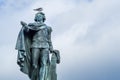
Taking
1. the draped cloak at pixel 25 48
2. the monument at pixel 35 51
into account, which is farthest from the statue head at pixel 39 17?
the draped cloak at pixel 25 48

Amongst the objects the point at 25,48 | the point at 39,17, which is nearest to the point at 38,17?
the point at 39,17

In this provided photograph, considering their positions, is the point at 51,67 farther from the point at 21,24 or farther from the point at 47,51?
the point at 21,24

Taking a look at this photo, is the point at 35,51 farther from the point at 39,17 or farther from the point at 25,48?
the point at 39,17

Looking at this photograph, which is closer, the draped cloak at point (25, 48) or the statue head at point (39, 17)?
the draped cloak at point (25, 48)

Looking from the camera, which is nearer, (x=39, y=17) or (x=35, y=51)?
(x=35, y=51)

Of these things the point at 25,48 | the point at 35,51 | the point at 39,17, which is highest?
the point at 39,17

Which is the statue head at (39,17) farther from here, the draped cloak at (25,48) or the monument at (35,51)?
the draped cloak at (25,48)

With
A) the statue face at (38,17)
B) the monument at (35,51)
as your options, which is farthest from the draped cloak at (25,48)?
the statue face at (38,17)

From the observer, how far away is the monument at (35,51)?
71.3 ft

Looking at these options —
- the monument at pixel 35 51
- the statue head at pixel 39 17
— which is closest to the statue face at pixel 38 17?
the statue head at pixel 39 17

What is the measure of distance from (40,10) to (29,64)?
2870 mm

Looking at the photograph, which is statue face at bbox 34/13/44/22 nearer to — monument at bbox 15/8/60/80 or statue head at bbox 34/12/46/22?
statue head at bbox 34/12/46/22

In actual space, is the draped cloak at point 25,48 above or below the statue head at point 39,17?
below

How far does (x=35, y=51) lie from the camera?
21.8 meters
